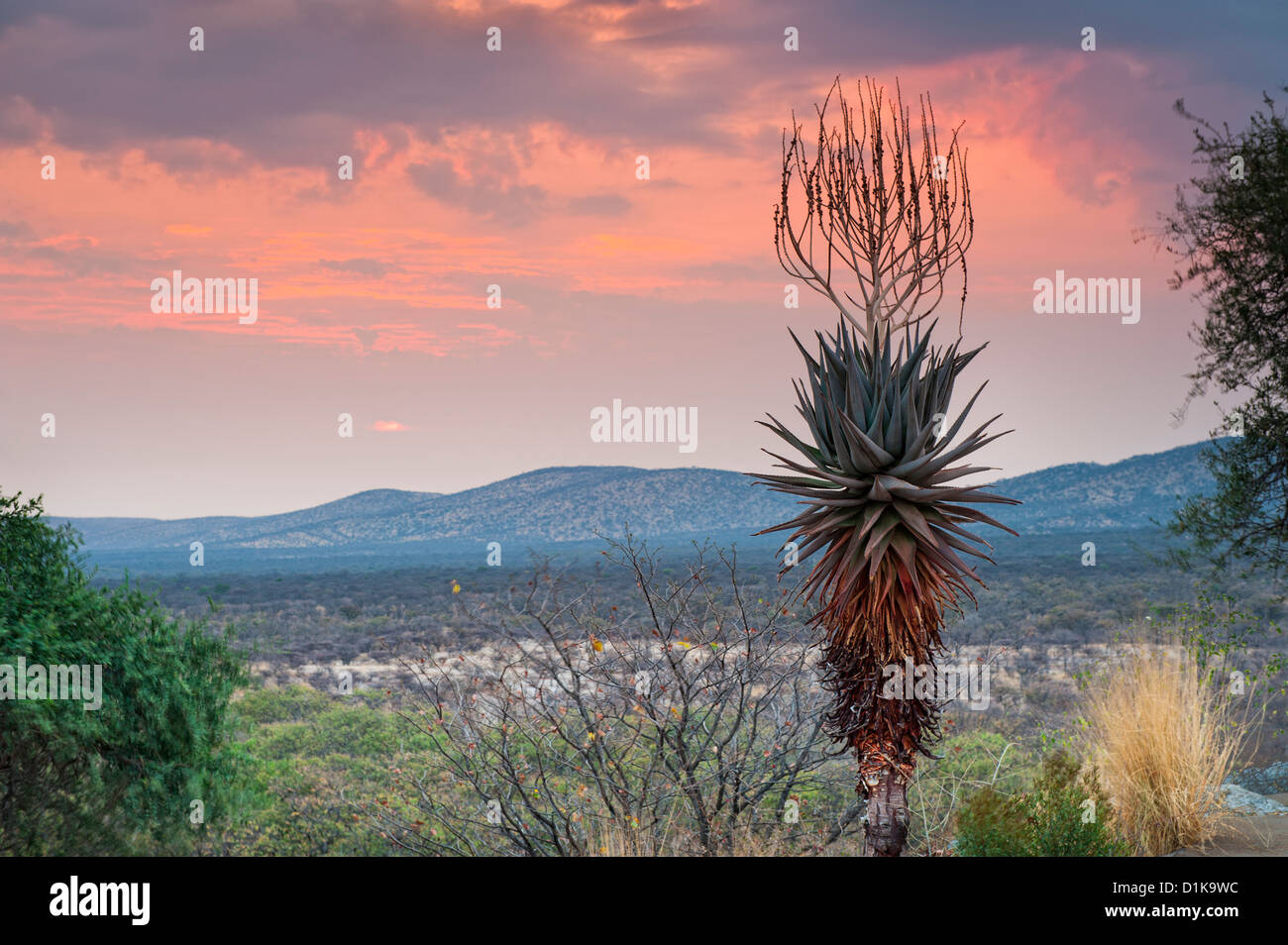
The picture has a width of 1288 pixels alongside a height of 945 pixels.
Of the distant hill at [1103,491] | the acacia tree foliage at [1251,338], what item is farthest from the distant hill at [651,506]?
the acacia tree foliage at [1251,338]

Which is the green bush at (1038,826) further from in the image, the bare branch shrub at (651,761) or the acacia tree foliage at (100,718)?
the acacia tree foliage at (100,718)

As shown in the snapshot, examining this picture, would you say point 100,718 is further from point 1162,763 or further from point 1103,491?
Result: point 1103,491

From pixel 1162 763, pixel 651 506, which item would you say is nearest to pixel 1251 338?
pixel 1162 763

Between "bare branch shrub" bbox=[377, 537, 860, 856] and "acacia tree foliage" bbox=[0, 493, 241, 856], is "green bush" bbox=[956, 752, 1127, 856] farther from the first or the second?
"acacia tree foliage" bbox=[0, 493, 241, 856]
